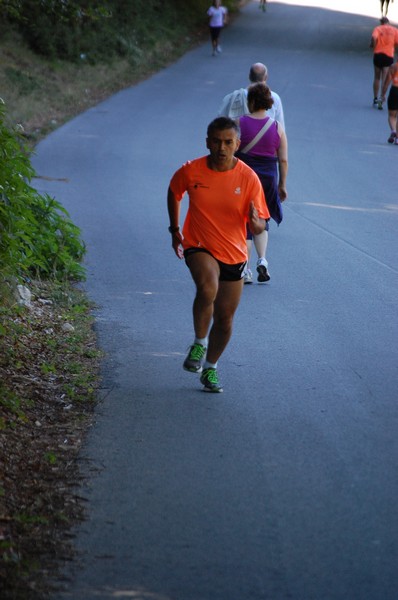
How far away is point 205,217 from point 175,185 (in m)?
0.30

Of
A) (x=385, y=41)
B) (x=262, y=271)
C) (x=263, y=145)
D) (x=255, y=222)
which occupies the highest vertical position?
(x=255, y=222)

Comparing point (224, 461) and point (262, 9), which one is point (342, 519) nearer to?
point (224, 461)

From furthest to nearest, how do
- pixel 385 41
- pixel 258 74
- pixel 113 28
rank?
1. pixel 113 28
2. pixel 385 41
3. pixel 258 74

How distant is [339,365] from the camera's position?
7695 mm

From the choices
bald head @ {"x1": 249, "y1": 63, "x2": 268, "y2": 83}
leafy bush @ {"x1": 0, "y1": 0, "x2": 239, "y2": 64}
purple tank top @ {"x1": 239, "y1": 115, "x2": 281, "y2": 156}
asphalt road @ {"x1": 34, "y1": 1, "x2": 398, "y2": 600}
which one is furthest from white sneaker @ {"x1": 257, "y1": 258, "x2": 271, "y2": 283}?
leafy bush @ {"x1": 0, "y1": 0, "x2": 239, "y2": 64}

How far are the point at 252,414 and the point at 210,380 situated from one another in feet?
1.67

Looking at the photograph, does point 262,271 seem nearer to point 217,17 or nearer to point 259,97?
point 259,97

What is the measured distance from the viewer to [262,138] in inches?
385

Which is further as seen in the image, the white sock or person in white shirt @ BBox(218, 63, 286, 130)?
person in white shirt @ BBox(218, 63, 286, 130)

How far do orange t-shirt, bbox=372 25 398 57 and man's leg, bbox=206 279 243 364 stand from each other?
20.7 m

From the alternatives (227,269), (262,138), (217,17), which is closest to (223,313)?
(227,269)

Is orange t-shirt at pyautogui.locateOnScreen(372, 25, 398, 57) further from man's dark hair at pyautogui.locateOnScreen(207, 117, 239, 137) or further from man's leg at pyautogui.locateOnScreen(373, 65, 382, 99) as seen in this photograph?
man's dark hair at pyautogui.locateOnScreen(207, 117, 239, 137)

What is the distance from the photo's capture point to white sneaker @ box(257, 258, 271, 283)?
1034 centimetres

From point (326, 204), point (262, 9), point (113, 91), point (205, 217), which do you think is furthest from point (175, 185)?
point (262, 9)
